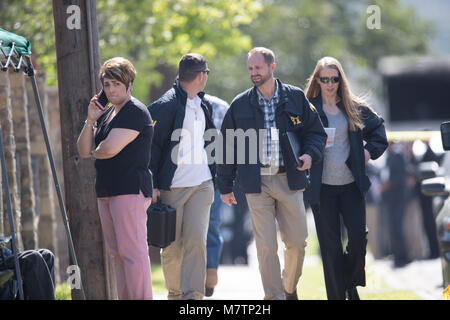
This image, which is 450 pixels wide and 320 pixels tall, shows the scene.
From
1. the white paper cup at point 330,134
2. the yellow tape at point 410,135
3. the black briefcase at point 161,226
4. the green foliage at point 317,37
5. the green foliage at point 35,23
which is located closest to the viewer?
the black briefcase at point 161,226

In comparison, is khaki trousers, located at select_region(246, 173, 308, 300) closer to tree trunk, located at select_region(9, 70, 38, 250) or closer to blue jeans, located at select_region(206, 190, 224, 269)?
blue jeans, located at select_region(206, 190, 224, 269)

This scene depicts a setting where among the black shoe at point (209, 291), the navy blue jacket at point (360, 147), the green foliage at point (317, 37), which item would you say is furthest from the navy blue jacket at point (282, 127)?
the green foliage at point (317, 37)

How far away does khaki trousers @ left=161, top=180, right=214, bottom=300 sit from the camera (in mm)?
7387

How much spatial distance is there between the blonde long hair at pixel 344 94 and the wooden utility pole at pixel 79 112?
1.84m

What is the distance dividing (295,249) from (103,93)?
81.7 inches

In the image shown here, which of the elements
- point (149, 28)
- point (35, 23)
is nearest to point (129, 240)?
point (35, 23)

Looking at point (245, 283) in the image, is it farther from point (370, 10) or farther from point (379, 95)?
point (379, 95)

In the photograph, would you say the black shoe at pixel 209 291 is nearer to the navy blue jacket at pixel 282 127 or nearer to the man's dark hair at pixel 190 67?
the navy blue jacket at pixel 282 127

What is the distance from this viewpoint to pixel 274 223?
294 inches

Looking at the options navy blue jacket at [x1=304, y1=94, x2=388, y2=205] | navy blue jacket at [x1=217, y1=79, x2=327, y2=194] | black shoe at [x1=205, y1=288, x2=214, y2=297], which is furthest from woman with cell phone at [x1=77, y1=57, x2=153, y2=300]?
black shoe at [x1=205, y1=288, x2=214, y2=297]

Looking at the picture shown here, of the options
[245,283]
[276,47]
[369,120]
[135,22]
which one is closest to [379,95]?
[276,47]

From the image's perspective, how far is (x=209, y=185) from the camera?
757 cm

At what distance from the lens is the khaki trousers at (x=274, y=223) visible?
7.38 m

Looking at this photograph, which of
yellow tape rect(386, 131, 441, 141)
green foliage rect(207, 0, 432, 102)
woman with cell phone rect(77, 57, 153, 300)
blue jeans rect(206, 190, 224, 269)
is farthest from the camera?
green foliage rect(207, 0, 432, 102)
